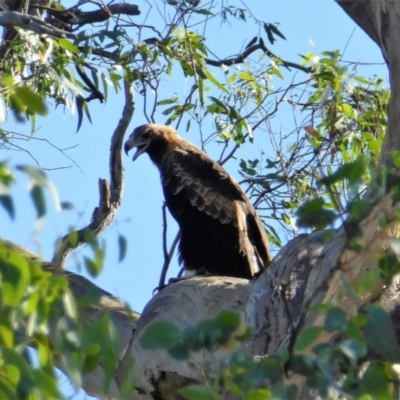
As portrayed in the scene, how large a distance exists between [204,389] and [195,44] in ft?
13.9

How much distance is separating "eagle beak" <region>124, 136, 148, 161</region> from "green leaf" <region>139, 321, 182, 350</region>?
15.6 ft

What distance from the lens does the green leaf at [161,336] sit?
165 centimetres

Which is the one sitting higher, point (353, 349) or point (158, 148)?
point (158, 148)

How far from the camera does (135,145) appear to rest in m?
6.37

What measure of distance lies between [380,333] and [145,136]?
4.92 metres

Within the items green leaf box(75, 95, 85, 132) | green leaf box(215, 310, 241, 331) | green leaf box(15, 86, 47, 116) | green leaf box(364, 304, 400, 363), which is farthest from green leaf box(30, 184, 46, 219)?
green leaf box(75, 95, 85, 132)

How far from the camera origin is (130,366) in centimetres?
183

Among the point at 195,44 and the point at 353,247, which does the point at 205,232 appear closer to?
the point at 195,44

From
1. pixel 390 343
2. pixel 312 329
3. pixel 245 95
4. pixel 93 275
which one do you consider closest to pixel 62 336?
pixel 93 275

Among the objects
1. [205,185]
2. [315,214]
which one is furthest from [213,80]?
[315,214]

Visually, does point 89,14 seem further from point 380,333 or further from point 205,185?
point 380,333

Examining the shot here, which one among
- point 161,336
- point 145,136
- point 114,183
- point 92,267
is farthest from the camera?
point 145,136

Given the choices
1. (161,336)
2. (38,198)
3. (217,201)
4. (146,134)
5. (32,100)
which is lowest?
(161,336)

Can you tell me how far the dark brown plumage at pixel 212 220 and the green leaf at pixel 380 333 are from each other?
13.3ft
